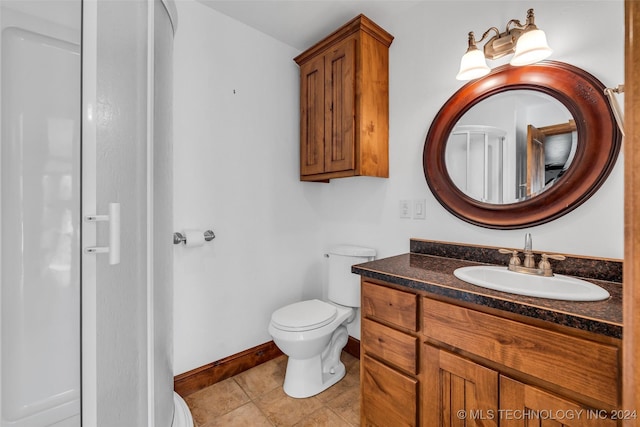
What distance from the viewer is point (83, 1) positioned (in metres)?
0.76

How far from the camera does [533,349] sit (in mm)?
821

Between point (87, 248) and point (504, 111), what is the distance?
71.8 inches

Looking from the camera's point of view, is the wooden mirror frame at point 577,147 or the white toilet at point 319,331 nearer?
the wooden mirror frame at point 577,147

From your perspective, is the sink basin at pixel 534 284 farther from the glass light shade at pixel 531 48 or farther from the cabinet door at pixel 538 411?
the glass light shade at pixel 531 48

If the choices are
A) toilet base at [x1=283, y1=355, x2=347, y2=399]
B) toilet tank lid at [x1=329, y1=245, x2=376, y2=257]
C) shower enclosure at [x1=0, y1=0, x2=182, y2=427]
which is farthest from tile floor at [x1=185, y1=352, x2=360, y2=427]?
toilet tank lid at [x1=329, y1=245, x2=376, y2=257]

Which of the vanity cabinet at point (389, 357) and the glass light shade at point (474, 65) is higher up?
the glass light shade at point (474, 65)

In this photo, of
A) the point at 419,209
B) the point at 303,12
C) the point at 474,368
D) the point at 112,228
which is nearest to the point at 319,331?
the point at 474,368

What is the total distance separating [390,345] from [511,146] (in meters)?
1.15

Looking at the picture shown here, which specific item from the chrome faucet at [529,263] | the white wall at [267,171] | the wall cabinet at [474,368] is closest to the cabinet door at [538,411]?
the wall cabinet at [474,368]

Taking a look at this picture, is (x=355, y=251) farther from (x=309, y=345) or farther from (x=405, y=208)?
(x=309, y=345)

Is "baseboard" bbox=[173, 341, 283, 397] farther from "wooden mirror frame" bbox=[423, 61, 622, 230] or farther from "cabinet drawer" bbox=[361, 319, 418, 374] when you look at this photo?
"wooden mirror frame" bbox=[423, 61, 622, 230]

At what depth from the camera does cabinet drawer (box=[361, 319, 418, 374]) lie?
1114mm

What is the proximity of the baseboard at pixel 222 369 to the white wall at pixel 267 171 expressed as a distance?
0.04 metres

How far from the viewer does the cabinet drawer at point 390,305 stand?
1.11 meters
